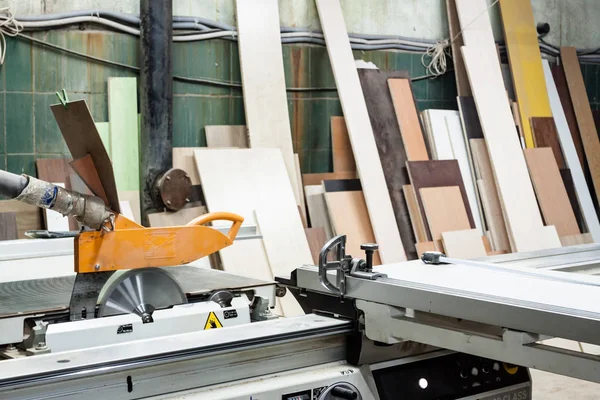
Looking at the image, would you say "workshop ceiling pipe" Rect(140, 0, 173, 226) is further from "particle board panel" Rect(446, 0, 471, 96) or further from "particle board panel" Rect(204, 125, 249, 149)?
"particle board panel" Rect(446, 0, 471, 96)

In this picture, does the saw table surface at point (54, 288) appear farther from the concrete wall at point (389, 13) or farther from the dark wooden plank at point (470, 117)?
the dark wooden plank at point (470, 117)

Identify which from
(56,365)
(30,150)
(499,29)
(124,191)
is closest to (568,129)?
(499,29)

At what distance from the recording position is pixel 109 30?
3.72 m

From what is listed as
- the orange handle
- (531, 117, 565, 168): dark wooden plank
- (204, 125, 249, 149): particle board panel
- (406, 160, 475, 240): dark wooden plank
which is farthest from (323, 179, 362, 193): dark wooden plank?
the orange handle

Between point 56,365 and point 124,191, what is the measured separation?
2.56 metres

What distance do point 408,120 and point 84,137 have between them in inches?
122

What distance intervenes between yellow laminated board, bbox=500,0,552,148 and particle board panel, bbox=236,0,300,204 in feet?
5.35

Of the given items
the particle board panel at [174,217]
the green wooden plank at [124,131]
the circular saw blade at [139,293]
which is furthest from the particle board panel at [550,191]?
the circular saw blade at [139,293]

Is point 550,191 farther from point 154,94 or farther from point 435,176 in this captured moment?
point 154,94

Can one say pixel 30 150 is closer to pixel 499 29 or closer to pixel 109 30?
pixel 109 30

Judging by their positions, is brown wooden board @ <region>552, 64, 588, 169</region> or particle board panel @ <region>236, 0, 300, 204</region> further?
brown wooden board @ <region>552, 64, 588, 169</region>

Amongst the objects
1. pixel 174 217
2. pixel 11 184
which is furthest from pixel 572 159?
pixel 11 184

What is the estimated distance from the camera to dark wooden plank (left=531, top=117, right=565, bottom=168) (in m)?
4.78

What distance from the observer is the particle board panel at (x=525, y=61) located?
15.7 feet
